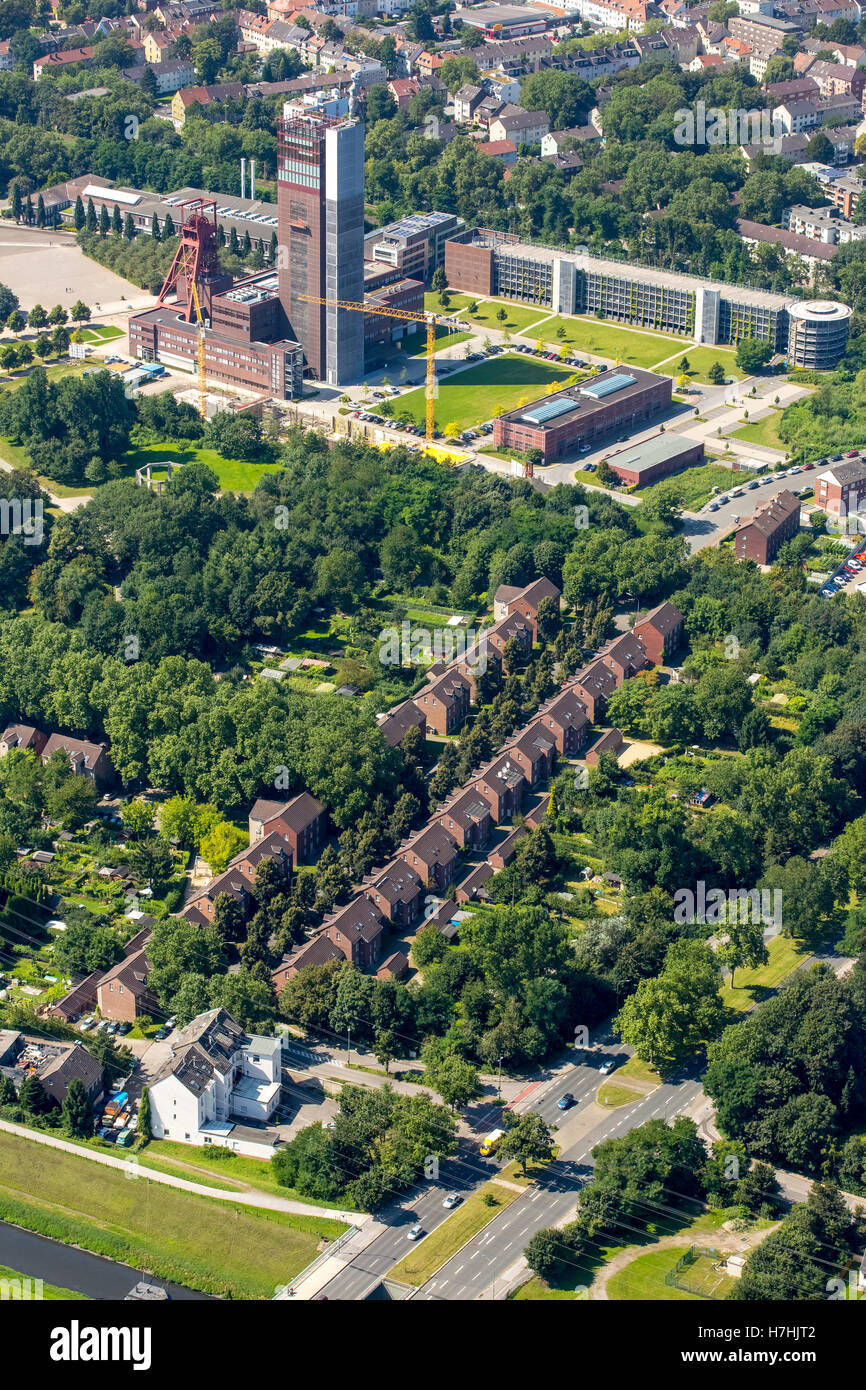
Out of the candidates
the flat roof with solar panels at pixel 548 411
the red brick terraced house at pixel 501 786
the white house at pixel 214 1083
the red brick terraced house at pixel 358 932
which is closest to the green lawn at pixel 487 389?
the flat roof with solar panels at pixel 548 411

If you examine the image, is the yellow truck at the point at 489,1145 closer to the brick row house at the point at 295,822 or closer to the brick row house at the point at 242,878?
the brick row house at the point at 242,878

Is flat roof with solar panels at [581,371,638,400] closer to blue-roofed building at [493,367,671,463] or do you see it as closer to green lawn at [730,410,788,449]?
blue-roofed building at [493,367,671,463]

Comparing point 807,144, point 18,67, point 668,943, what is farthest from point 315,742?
point 18,67

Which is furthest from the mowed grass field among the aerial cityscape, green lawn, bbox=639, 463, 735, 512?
green lawn, bbox=639, 463, 735, 512

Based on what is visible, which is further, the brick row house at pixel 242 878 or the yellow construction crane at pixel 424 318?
the yellow construction crane at pixel 424 318

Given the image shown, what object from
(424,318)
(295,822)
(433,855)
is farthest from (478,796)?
(424,318)

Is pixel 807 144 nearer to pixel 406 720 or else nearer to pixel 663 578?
pixel 663 578
